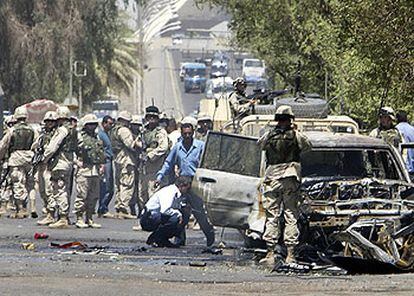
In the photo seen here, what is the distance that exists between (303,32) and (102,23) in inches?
990

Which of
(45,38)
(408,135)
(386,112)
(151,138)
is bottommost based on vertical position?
(151,138)

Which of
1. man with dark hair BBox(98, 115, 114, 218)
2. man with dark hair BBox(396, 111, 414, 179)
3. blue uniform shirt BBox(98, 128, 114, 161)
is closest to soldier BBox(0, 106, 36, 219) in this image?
blue uniform shirt BBox(98, 128, 114, 161)

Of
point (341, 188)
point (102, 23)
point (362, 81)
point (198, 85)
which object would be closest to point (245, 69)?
point (198, 85)

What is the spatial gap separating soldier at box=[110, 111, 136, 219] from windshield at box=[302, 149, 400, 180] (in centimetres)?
724

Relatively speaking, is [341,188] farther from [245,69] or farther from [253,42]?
[245,69]

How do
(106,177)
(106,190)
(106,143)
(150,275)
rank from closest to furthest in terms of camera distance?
1. (150,275)
2. (106,143)
3. (106,190)
4. (106,177)

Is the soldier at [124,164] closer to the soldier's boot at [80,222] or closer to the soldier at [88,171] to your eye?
the soldier at [88,171]

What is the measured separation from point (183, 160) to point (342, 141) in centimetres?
426

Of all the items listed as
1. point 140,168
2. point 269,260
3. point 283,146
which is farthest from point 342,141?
point 140,168

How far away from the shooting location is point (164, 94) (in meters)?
90.9

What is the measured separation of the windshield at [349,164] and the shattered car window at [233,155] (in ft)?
2.21

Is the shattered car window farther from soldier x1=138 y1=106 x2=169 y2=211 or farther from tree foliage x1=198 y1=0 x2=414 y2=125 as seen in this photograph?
soldier x1=138 y1=106 x2=169 y2=211

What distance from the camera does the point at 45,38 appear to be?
50.2 m

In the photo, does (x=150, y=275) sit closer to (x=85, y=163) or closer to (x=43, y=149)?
(x=43, y=149)
